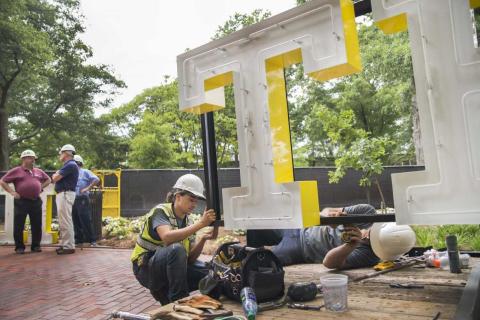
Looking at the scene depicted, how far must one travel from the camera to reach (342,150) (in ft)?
39.4

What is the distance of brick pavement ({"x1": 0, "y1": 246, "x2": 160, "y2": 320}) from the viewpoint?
13.0ft

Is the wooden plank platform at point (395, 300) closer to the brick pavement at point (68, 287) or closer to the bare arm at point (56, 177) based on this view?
the brick pavement at point (68, 287)

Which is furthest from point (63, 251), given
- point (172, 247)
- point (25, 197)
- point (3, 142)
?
point (3, 142)

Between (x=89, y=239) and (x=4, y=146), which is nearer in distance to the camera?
(x=89, y=239)

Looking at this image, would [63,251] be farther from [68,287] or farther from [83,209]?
[68,287]

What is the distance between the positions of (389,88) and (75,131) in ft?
49.0

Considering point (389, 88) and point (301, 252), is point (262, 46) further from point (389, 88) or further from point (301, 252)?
point (389, 88)

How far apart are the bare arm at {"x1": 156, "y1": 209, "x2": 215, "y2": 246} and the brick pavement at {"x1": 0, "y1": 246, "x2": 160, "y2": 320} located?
1.17 metres

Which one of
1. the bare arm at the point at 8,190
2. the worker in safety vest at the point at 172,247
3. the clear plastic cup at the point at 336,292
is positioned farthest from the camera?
the bare arm at the point at 8,190

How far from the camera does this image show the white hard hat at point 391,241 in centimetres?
370

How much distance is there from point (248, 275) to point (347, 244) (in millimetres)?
1457

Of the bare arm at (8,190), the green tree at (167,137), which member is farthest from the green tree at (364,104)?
the bare arm at (8,190)

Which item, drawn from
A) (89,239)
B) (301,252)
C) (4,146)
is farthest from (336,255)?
(4,146)

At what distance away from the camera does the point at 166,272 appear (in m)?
3.20
